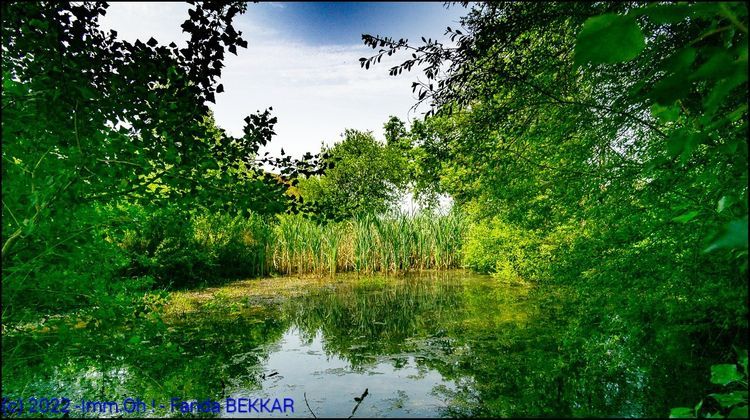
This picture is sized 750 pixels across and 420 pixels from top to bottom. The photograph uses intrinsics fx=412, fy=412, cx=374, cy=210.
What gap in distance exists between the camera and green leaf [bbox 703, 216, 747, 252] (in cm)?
59

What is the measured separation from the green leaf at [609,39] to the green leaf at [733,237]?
355 millimetres

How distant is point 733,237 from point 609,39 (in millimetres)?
423

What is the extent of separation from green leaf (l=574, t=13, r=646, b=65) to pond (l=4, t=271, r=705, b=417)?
8.20 feet

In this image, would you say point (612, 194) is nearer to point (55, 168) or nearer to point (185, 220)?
point (185, 220)

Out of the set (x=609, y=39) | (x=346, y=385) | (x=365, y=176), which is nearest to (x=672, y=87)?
(x=609, y=39)

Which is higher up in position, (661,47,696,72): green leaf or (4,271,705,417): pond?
(661,47,696,72): green leaf

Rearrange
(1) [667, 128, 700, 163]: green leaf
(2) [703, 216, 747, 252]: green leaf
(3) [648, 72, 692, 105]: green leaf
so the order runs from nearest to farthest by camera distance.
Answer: (2) [703, 216, 747, 252]: green leaf < (3) [648, 72, 692, 105]: green leaf < (1) [667, 128, 700, 163]: green leaf

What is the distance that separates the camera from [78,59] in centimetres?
220

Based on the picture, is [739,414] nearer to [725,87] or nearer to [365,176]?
[725,87]

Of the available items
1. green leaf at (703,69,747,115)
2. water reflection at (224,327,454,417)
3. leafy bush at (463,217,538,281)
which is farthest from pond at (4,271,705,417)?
green leaf at (703,69,747,115)

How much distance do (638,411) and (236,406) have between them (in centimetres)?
300

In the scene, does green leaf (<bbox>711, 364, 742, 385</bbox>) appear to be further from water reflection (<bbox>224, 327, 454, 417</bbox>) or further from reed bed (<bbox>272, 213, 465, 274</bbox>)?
reed bed (<bbox>272, 213, 465, 274</bbox>)

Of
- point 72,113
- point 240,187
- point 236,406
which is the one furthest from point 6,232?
point 236,406

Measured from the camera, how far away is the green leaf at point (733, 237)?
0.59 m
